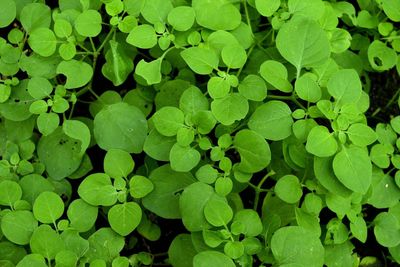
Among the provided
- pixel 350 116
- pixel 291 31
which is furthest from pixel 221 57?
pixel 350 116

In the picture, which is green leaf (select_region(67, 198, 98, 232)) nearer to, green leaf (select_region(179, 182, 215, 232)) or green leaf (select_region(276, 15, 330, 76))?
green leaf (select_region(179, 182, 215, 232))

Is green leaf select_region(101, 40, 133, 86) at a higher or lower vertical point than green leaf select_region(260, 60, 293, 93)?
lower

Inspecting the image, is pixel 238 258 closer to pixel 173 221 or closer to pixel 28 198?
pixel 173 221

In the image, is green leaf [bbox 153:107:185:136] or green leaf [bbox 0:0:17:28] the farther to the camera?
green leaf [bbox 0:0:17:28]

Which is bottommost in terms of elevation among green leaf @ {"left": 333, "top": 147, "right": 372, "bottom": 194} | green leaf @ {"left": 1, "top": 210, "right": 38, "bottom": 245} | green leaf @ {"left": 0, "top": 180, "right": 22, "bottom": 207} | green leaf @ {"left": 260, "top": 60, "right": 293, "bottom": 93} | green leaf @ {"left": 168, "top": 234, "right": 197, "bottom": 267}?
green leaf @ {"left": 168, "top": 234, "right": 197, "bottom": 267}

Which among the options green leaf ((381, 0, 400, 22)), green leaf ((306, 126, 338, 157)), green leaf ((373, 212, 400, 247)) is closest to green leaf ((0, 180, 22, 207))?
green leaf ((306, 126, 338, 157))
